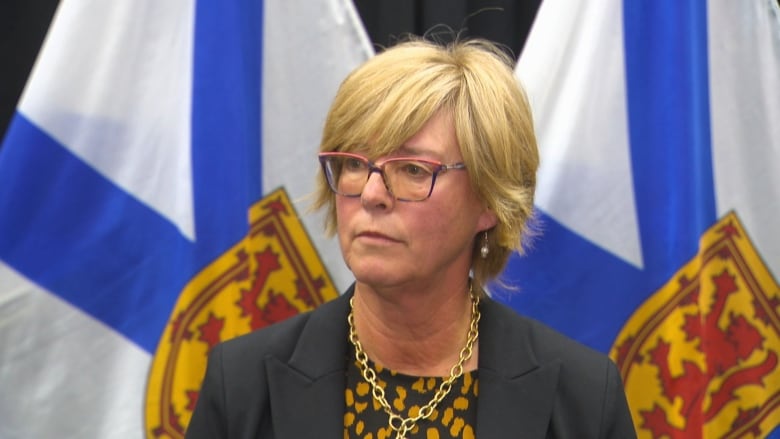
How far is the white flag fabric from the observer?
2062 millimetres

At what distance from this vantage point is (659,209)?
2193 millimetres

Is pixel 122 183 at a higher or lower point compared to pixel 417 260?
lower

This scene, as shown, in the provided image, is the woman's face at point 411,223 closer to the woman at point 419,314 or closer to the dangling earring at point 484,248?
the woman at point 419,314

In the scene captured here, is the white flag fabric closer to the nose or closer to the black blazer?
the black blazer

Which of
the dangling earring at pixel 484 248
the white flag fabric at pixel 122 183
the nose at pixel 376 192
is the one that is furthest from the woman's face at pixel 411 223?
the white flag fabric at pixel 122 183

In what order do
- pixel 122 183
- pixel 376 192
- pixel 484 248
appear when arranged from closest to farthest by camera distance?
pixel 376 192, pixel 484 248, pixel 122 183

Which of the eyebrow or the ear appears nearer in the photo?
the eyebrow

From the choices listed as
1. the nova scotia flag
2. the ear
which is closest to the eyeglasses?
the ear

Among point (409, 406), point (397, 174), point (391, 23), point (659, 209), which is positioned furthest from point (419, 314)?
point (391, 23)

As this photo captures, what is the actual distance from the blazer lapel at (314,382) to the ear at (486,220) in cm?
26

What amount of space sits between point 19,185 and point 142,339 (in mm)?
390

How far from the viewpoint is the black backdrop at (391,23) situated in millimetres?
2223

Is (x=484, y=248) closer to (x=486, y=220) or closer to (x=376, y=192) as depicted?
(x=486, y=220)

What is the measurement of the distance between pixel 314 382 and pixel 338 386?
4cm
